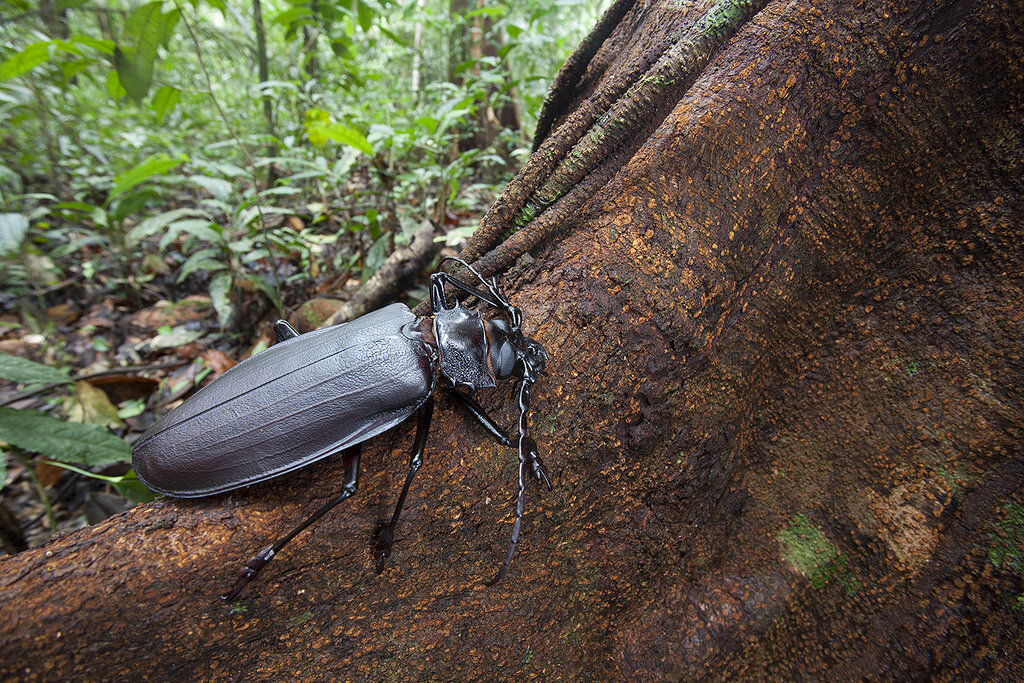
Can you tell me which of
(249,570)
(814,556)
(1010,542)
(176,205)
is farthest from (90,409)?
(1010,542)

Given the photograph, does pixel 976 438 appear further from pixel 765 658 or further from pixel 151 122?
pixel 151 122

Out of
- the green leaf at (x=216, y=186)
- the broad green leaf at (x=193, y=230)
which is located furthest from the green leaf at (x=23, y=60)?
the broad green leaf at (x=193, y=230)

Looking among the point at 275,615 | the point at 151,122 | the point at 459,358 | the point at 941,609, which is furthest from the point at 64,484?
the point at 151,122

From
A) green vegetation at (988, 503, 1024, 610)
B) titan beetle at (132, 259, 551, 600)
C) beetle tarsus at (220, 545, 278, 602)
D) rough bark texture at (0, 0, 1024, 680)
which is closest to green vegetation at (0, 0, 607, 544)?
titan beetle at (132, 259, 551, 600)

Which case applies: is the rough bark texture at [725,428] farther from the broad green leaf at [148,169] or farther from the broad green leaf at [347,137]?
the broad green leaf at [148,169]

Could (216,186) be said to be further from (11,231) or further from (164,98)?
(11,231)

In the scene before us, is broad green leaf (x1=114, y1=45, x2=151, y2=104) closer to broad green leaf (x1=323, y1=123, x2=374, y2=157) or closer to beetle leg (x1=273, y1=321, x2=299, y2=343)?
broad green leaf (x1=323, y1=123, x2=374, y2=157)
